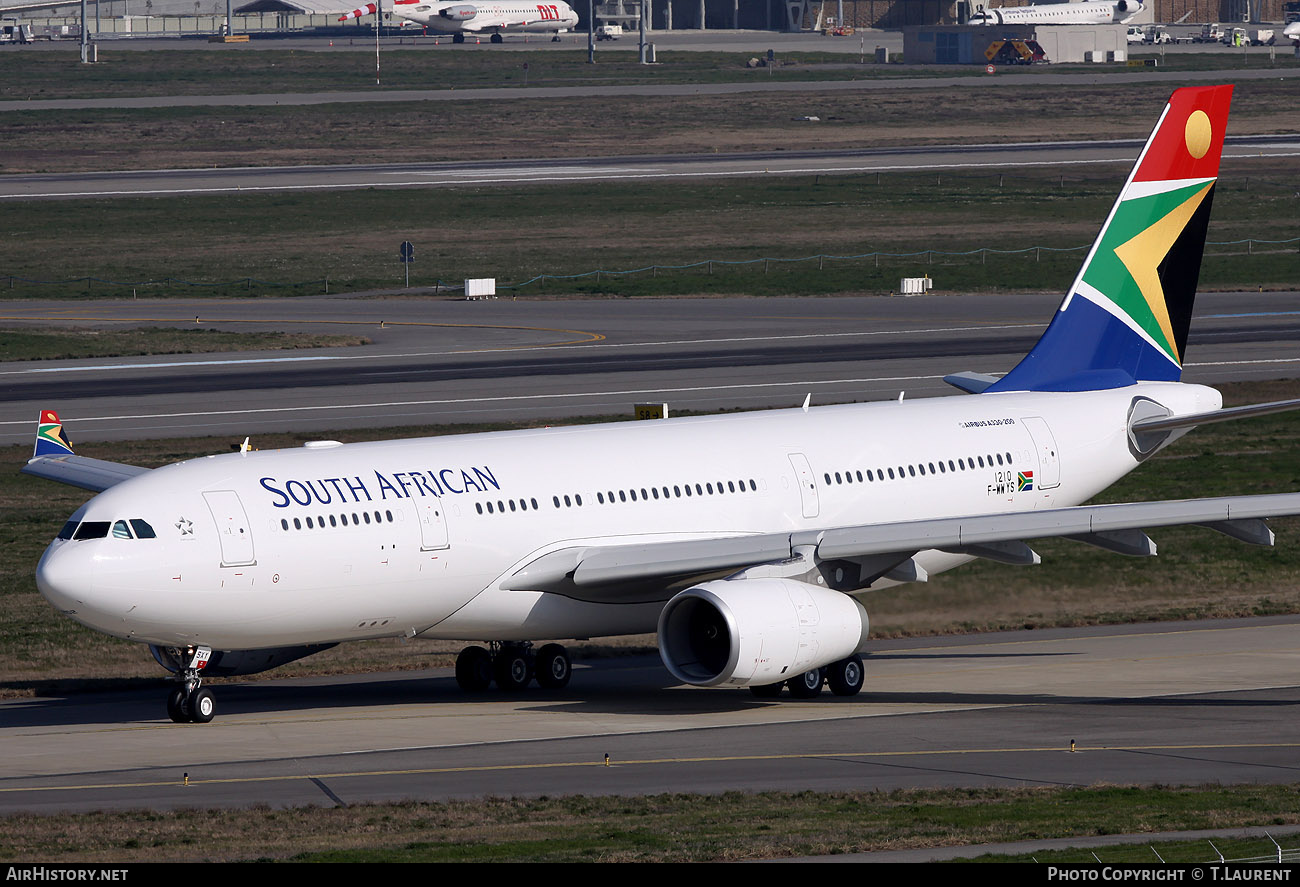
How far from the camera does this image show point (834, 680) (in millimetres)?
37344

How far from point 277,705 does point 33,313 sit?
6413cm

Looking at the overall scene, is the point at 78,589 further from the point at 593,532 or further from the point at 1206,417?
the point at 1206,417

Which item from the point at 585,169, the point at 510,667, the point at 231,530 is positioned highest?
the point at 585,169

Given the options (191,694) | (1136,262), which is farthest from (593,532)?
(1136,262)

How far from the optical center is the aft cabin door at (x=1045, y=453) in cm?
4278

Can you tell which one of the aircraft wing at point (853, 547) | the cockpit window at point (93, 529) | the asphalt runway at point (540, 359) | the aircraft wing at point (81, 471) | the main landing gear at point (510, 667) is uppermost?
the cockpit window at point (93, 529)

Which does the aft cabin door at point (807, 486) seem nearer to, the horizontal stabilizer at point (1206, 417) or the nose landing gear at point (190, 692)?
the horizontal stabilizer at point (1206, 417)

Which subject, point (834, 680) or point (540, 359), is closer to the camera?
point (834, 680)

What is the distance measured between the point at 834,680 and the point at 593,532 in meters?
5.27

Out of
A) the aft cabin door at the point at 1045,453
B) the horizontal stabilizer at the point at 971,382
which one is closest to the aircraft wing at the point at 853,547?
the aft cabin door at the point at 1045,453

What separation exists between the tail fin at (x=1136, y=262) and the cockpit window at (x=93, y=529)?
2117 centimetres

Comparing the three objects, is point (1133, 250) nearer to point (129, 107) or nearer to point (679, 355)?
point (679, 355)

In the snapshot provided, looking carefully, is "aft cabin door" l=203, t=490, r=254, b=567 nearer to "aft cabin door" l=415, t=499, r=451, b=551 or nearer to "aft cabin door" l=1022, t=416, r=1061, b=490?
"aft cabin door" l=415, t=499, r=451, b=551
